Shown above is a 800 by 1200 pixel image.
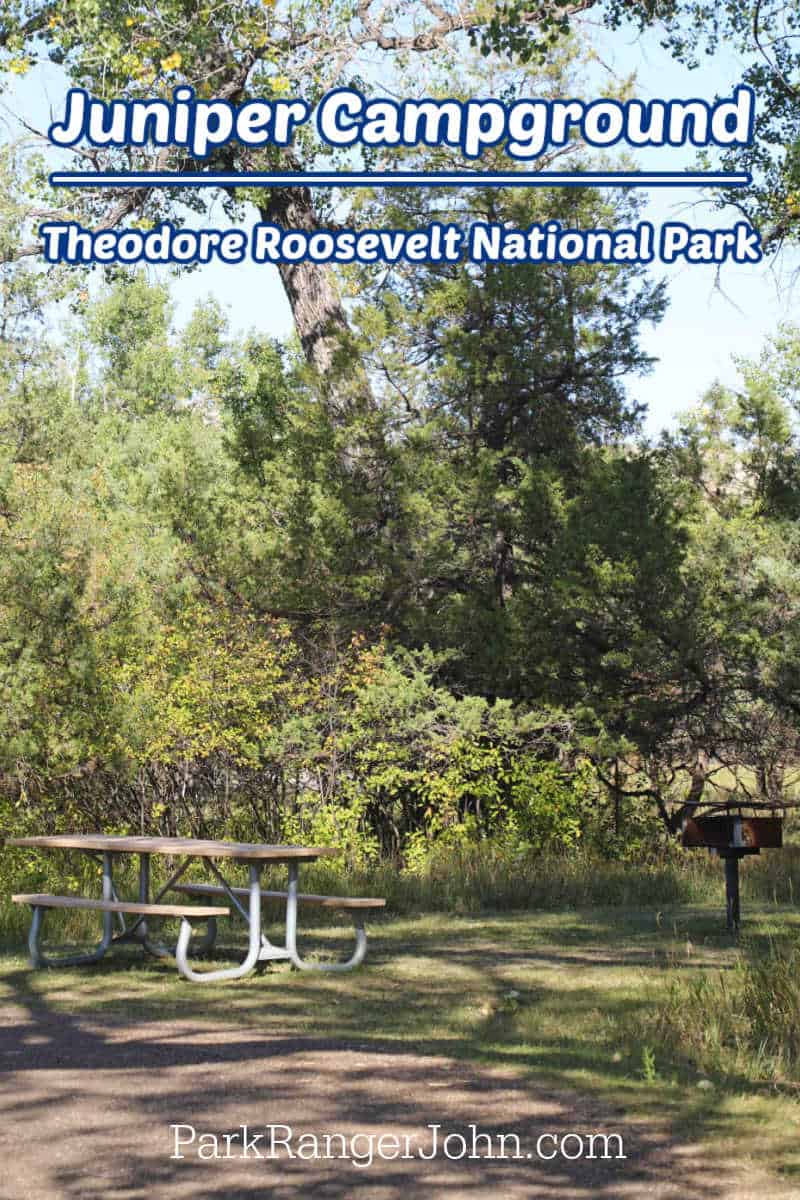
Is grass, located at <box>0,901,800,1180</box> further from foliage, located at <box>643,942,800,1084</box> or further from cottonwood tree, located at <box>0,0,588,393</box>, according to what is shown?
cottonwood tree, located at <box>0,0,588,393</box>

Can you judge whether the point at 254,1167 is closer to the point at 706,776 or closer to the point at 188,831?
the point at 188,831

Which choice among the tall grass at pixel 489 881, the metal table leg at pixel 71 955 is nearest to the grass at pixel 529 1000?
the metal table leg at pixel 71 955

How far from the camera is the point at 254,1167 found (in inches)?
166

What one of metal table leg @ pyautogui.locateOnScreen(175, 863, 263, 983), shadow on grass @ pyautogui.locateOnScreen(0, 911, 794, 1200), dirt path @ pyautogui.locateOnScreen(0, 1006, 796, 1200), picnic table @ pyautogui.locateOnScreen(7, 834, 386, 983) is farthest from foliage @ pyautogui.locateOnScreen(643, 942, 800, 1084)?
metal table leg @ pyautogui.locateOnScreen(175, 863, 263, 983)

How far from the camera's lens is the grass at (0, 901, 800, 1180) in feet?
16.6

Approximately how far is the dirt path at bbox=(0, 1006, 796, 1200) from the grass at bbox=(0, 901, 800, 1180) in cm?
24

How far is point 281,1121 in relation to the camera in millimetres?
4648

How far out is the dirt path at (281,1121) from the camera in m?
4.04

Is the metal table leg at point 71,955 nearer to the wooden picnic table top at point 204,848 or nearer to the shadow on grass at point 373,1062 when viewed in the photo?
the shadow on grass at point 373,1062

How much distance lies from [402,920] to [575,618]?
392cm

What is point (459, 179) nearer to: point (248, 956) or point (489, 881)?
point (489, 881)

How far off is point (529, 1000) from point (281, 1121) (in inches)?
102

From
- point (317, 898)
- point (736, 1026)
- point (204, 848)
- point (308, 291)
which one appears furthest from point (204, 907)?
point (308, 291)

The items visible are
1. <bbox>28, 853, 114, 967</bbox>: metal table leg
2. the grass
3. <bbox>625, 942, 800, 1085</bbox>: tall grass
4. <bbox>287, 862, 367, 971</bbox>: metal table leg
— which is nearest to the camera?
the grass
